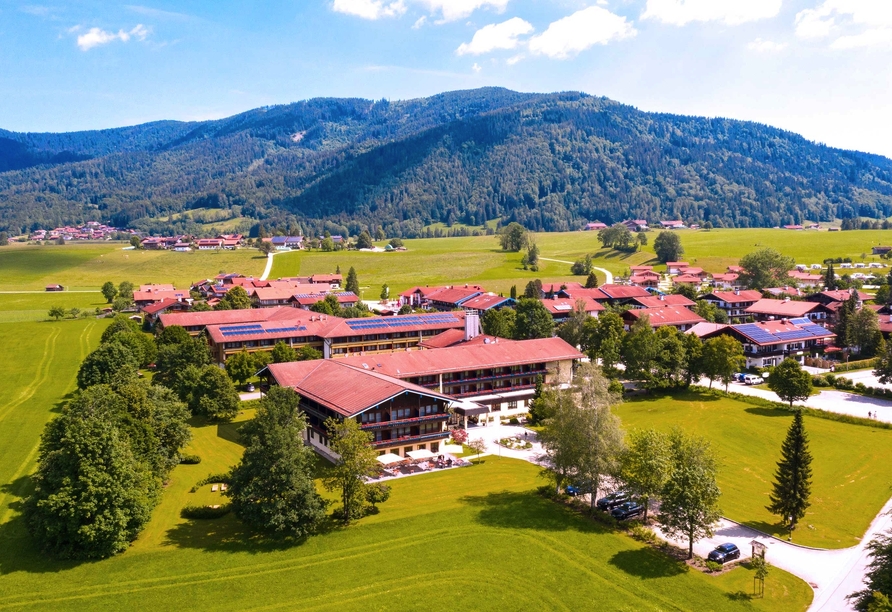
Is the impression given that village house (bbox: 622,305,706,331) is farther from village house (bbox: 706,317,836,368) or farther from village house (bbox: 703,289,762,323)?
village house (bbox: 703,289,762,323)

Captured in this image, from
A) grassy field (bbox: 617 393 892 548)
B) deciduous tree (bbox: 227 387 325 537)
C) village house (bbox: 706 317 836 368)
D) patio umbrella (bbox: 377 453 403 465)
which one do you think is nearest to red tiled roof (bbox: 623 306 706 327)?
village house (bbox: 706 317 836 368)

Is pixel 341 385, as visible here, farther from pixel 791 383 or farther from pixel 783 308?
pixel 783 308

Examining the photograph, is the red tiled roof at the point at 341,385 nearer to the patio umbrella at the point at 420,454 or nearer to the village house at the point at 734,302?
the patio umbrella at the point at 420,454

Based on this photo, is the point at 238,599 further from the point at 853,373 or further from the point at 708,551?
the point at 853,373

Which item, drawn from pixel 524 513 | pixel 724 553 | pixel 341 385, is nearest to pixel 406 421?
pixel 341 385

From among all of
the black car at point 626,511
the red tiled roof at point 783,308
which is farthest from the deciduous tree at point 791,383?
the red tiled roof at point 783,308
